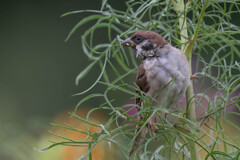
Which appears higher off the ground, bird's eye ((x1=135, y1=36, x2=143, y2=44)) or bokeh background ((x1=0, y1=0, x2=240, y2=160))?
bird's eye ((x1=135, y1=36, x2=143, y2=44))

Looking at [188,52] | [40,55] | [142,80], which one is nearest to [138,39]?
[142,80]

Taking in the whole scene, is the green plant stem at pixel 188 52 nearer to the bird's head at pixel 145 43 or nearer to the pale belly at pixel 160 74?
the pale belly at pixel 160 74

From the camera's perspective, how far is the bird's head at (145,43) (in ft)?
5.31

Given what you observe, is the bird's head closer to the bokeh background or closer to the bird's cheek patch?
the bird's cheek patch

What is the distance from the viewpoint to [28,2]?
3.66 metres

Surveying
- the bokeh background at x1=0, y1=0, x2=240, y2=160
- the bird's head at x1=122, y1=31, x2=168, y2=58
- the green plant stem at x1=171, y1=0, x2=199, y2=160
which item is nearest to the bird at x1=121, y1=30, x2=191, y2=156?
the bird's head at x1=122, y1=31, x2=168, y2=58

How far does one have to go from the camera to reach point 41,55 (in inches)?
137

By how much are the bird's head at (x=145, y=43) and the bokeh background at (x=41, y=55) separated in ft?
4.25

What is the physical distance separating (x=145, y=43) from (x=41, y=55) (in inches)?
77.4

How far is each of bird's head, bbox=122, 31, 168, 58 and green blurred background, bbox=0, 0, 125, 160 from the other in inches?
54.9

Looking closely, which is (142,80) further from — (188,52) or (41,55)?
(41,55)

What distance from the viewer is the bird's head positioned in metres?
1.62

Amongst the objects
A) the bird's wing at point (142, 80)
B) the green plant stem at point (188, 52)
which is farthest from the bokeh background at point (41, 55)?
the green plant stem at point (188, 52)

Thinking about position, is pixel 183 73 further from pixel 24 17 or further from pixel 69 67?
pixel 24 17
